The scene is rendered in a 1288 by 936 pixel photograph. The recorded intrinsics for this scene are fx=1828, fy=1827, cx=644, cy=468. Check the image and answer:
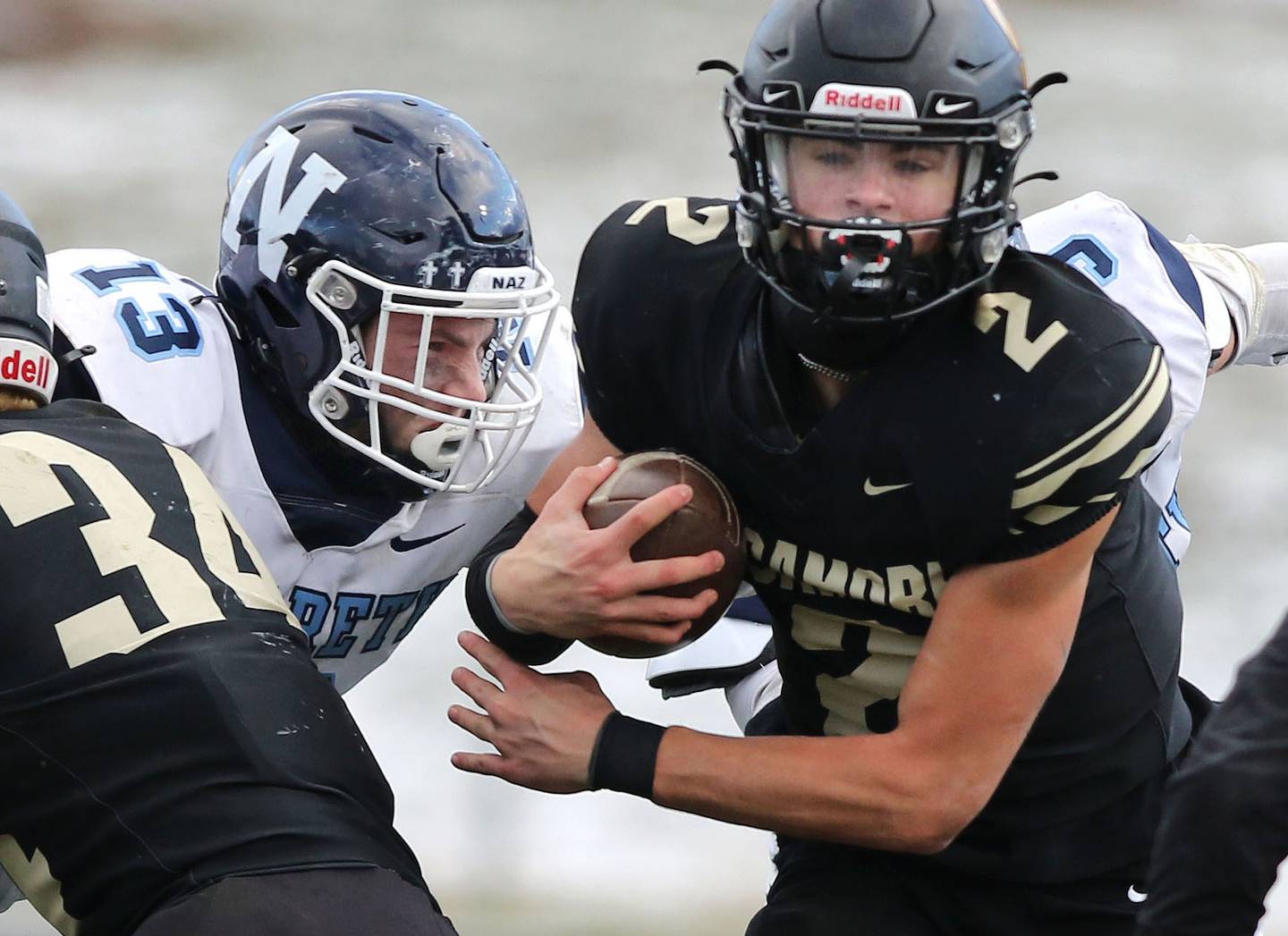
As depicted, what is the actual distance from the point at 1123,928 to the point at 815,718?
1.61 ft

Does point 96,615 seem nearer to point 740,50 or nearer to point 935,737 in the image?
point 935,737

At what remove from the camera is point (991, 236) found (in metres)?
2.18

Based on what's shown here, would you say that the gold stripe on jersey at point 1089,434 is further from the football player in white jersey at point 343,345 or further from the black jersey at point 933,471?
the football player in white jersey at point 343,345

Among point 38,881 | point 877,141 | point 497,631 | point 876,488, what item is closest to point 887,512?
point 876,488

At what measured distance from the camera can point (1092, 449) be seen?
2.10 m

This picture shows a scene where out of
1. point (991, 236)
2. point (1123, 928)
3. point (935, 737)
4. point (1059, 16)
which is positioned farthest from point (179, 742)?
point (1059, 16)

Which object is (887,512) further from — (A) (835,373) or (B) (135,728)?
(B) (135,728)

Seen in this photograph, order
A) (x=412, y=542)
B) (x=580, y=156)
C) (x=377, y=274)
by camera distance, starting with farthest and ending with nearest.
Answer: (x=580, y=156) < (x=412, y=542) < (x=377, y=274)

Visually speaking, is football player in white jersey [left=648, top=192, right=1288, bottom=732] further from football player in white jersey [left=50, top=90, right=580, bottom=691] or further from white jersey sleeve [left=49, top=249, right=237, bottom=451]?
white jersey sleeve [left=49, top=249, right=237, bottom=451]

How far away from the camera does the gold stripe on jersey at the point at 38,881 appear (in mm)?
1951

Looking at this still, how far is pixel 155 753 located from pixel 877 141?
1.06 m

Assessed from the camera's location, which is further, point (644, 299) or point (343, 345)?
point (343, 345)

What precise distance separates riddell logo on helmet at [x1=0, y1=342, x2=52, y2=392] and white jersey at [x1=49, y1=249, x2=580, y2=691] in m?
0.32

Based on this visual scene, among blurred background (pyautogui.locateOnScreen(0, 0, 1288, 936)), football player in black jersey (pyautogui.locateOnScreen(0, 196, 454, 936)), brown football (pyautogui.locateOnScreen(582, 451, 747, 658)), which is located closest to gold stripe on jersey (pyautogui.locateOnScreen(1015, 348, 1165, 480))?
brown football (pyautogui.locateOnScreen(582, 451, 747, 658))
